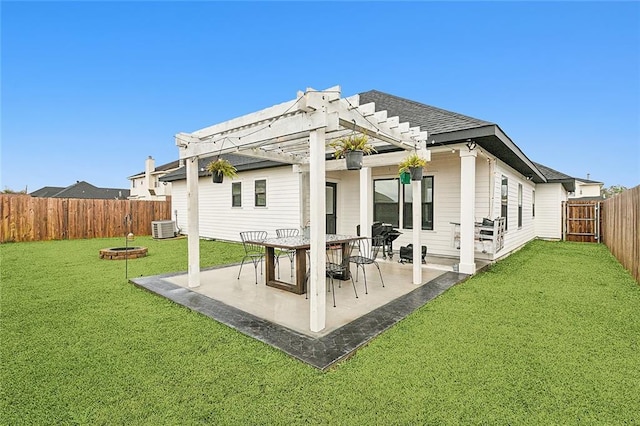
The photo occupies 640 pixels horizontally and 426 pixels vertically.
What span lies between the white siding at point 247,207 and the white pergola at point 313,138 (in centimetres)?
351

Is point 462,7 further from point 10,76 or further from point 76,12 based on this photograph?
point 10,76

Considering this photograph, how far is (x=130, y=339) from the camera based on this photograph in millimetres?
3029

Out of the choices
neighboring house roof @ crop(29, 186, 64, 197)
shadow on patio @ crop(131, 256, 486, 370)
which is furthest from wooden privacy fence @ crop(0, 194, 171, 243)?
neighboring house roof @ crop(29, 186, 64, 197)

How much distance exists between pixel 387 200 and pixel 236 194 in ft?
19.8

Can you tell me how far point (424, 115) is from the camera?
23.4 ft

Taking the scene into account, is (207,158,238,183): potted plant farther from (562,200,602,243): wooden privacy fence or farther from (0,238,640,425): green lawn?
(562,200,602,243): wooden privacy fence

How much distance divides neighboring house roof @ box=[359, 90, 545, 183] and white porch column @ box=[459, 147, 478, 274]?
0.39 m

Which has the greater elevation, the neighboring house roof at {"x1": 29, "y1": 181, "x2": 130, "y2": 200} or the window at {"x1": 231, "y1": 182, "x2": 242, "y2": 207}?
the neighboring house roof at {"x1": 29, "y1": 181, "x2": 130, "y2": 200}

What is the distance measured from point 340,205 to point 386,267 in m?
3.60

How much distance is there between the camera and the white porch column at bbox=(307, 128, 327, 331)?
9.91 ft

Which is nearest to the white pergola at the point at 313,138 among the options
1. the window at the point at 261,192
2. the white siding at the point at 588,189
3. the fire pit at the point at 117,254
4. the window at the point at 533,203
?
the fire pit at the point at 117,254

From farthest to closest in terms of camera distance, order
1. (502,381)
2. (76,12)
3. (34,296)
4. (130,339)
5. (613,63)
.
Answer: (613,63)
(76,12)
(34,296)
(130,339)
(502,381)

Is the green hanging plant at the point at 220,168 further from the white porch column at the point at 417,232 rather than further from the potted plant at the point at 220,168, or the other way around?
the white porch column at the point at 417,232

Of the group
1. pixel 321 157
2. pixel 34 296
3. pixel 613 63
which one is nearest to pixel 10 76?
pixel 34 296
